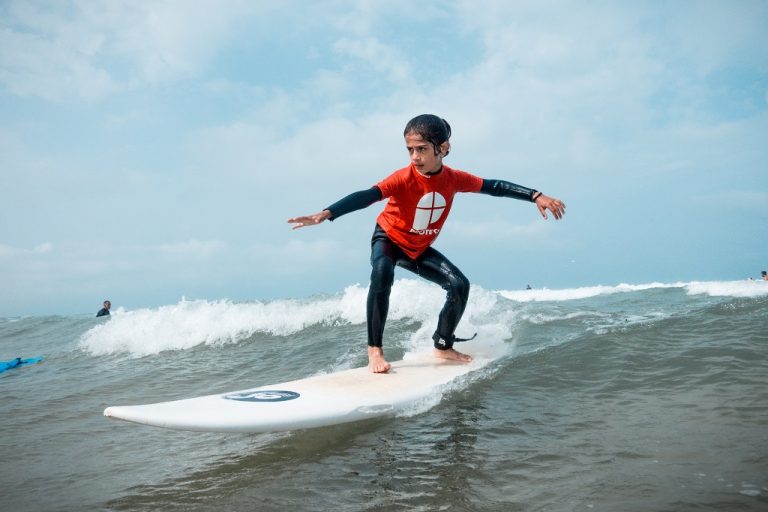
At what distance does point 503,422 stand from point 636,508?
4.53ft

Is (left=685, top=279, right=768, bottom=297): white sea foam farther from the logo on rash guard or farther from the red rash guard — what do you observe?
the logo on rash guard

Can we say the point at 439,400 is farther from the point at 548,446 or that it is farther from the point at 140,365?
the point at 140,365

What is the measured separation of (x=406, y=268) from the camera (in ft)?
16.2

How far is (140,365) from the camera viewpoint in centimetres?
778

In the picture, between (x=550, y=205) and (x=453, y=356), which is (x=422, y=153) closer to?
(x=550, y=205)

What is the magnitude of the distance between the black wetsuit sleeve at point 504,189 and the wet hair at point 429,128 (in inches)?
30.1

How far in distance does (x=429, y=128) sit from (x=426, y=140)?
0.12 m

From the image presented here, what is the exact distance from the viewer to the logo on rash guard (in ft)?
14.8

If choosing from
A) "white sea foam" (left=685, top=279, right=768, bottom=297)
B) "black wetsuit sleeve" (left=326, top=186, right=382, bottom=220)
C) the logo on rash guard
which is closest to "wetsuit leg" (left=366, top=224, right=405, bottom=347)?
the logo on rash guard

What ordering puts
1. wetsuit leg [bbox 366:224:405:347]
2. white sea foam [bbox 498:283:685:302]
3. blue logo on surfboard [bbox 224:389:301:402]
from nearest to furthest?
blue logo on surfboard [bbox 224:389:301:402], wetsuit leg [bbox 366:224:405:347], white sea foam [bbox 498:283:685:302]

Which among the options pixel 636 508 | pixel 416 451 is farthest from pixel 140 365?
pixel 636 508

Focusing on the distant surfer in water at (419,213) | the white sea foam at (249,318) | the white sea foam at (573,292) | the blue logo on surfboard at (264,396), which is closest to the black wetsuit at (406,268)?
the distant surfer in water at (419,213)

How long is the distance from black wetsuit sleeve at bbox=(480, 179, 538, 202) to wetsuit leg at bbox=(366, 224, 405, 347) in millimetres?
1162

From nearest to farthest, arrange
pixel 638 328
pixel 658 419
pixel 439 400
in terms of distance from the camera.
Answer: pixel 658 419 → pixel 439 400 → pixel 638 328
